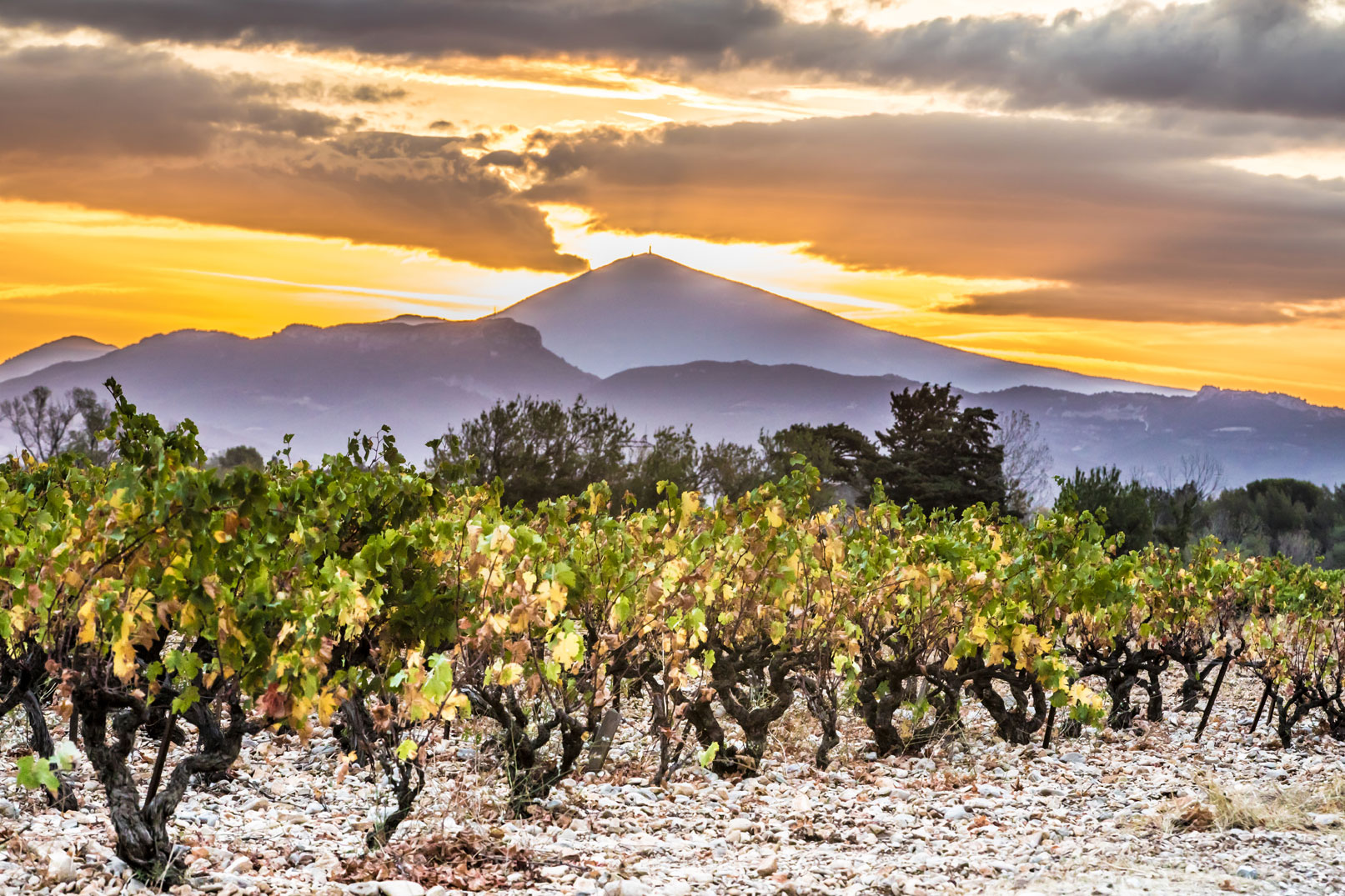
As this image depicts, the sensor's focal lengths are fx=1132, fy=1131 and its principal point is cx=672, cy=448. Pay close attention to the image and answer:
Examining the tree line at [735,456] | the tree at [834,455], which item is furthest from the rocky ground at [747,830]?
the tree at [834,455]

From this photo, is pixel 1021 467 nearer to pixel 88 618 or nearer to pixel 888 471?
pixel 888 471

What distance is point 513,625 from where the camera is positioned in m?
5.80

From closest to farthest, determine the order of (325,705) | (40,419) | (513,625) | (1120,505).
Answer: (325,705), (513,625), (1120,505), (40,419)

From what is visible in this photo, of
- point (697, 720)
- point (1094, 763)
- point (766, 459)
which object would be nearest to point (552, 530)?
point (697, 720)

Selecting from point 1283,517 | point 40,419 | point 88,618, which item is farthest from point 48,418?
point 88,618

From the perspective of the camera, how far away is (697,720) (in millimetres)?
8094

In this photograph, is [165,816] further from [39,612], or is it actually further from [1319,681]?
[1319,681]

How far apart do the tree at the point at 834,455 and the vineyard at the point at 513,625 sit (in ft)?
103

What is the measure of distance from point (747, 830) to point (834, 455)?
135 feet

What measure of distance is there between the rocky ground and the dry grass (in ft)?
0.05

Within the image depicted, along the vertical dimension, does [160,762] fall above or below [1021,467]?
below

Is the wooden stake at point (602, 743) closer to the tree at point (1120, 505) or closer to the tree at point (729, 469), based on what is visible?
the tree at point (1120, 505)

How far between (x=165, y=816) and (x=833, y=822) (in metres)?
3.77

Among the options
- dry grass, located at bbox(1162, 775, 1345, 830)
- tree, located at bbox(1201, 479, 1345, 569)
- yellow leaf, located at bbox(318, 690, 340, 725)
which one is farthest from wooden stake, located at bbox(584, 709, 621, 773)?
tree, located at bbox(1201, 479, 1345, 569)
